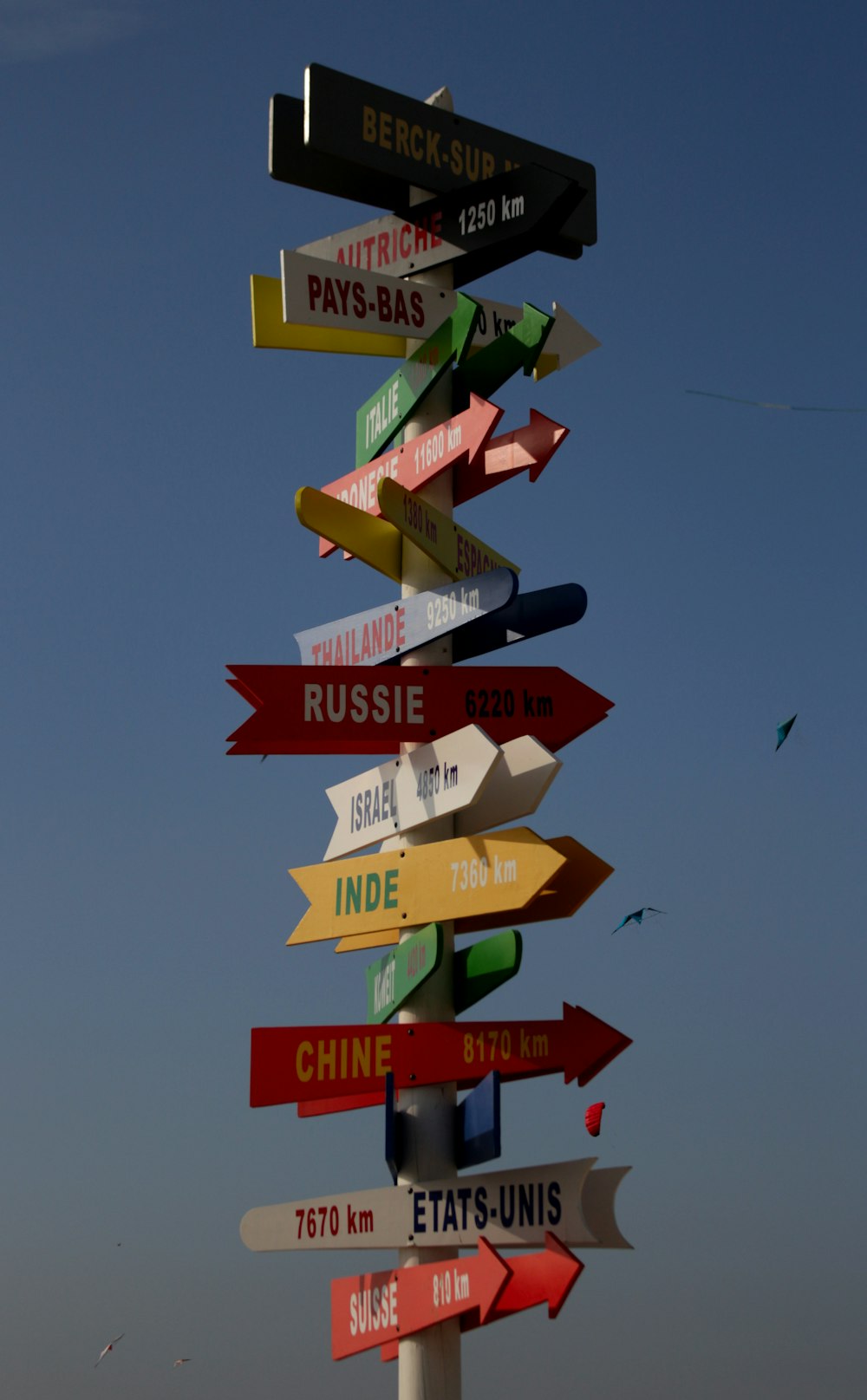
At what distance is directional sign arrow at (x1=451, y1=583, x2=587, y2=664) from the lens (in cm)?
673

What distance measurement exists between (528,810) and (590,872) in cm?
36

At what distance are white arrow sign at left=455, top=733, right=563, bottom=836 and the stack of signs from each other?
11 mm

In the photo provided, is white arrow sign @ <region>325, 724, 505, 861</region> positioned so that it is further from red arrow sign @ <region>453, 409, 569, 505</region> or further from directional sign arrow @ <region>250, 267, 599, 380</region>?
directional sign arrow @ <region>250, 267, 599, 380</region>

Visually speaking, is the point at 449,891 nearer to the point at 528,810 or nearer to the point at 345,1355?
the point at 528,810

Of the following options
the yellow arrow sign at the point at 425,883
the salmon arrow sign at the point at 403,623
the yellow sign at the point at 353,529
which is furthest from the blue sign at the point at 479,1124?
the yellow sign at the point at 353,529

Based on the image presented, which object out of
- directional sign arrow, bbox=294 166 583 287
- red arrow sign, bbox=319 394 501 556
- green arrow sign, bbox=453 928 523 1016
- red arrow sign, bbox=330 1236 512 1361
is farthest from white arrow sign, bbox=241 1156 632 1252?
directional sign arrow, bbox=294 166 583 287

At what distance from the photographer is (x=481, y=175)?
24.0 feet

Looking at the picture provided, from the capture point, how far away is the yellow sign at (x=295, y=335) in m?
7.12

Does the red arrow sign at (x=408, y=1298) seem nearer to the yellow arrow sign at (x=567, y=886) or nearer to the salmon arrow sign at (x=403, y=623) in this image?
the yellow arrow sign at (x=567, y=886)

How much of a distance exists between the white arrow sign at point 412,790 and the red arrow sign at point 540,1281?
165cm

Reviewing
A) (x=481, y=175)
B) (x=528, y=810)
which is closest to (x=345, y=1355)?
(x=528, y=810)

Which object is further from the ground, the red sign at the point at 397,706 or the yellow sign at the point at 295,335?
the yellow sign at the point at 295,335

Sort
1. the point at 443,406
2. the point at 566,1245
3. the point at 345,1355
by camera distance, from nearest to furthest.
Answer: the point at 566,1245, the point at 345,1355, the point at 443,406

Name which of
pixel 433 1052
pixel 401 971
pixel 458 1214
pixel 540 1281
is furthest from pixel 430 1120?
pixel 540 1281
